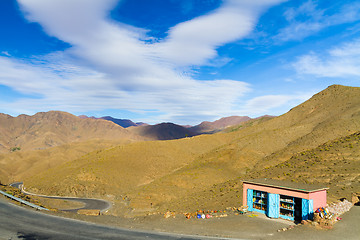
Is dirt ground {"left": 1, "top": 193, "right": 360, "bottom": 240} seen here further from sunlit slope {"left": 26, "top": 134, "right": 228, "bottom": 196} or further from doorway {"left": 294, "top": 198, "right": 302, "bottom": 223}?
sunlit slope {"left": 26, "top": 134, "right": 228, "bottom": 196}

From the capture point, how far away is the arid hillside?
170 feet

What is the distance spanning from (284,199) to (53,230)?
914 inches

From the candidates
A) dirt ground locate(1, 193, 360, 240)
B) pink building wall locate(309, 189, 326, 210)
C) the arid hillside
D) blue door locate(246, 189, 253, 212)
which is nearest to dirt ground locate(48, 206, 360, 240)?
dirt ground locate(1, 193, 360, 240)

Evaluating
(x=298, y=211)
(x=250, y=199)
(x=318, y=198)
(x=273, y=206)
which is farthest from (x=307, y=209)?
(x=250, y=199)

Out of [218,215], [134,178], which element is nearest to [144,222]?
[218,215]

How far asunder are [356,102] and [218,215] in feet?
260

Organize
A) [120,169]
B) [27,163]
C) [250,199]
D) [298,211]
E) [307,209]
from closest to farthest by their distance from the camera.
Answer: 1. [307,209]
2. [298,211]
3. [250,199]
4. [120,169]
5. [27,163]

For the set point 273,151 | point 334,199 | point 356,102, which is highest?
point 356,102

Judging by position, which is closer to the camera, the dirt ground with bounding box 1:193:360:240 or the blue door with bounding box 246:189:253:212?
the dirt ground with bounding box 1:193:360:240

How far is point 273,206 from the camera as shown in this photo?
2588 centimetres

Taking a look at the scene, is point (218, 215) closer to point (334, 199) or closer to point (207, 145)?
point (334, 199)

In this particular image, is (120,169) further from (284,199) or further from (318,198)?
(318,198)

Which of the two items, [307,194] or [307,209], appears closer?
[307,194]

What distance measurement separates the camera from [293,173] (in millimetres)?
44094
